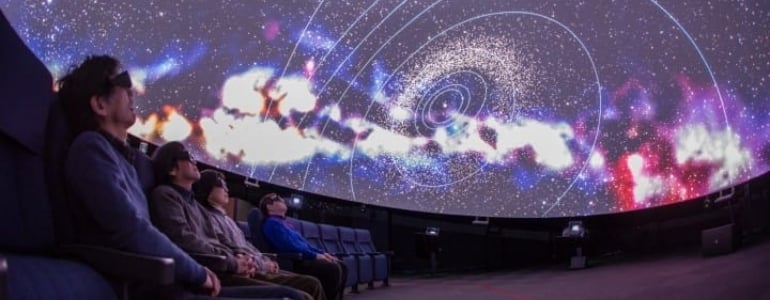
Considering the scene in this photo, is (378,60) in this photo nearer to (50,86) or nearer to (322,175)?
(322,175)

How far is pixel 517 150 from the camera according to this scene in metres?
11.1

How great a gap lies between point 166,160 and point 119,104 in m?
0.68

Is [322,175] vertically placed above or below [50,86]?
above

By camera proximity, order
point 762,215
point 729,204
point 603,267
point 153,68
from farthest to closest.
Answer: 1. point 603,267
2. point 729,204
3. point 762,215
4. point 153,68

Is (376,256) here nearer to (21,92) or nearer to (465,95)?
(465,95)

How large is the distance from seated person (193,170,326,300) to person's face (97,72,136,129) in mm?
1252

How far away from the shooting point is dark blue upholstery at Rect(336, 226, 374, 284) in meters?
7.46

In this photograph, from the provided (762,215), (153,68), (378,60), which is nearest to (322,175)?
(378,60)

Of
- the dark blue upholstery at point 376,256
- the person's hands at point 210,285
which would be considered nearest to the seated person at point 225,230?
the person's hands at point 210,285

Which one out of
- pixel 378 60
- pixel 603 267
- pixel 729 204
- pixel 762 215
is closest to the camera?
pixel 762 215

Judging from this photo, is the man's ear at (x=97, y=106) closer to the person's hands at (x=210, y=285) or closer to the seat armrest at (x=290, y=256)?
the person's hands at (x=210, y=285)

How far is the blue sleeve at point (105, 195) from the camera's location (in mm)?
1460

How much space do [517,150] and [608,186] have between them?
67.3 inches

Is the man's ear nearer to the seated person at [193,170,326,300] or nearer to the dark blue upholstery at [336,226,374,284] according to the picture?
the seated person at [193,170,326,300]
